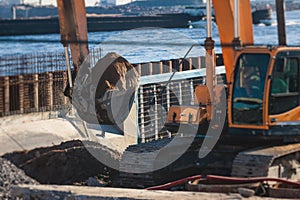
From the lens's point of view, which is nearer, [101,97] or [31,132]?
[31,132]

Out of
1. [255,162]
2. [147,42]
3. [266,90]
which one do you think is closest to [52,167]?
[255,162]

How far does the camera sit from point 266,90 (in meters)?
11.9

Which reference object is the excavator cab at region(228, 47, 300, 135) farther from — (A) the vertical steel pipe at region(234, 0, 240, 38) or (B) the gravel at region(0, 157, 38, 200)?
(B) the gravel at region(0, 157, 38, 200)

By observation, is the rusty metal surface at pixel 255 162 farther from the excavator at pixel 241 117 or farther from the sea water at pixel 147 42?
the sea water at pixel 147 42

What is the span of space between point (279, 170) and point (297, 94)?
130cm

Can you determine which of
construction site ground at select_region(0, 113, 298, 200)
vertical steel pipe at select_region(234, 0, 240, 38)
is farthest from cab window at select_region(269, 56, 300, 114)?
construction site ground at select_region(0, 113, 298, 200)

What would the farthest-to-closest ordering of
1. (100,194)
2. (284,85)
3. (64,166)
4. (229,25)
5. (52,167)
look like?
(64,166) → (52,167) → (229,25) → (284,85) → (100,194)

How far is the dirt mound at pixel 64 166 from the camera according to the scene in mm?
14289

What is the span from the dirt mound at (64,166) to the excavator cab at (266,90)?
3454mm

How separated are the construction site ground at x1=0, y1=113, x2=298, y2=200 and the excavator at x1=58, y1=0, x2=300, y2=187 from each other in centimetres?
102

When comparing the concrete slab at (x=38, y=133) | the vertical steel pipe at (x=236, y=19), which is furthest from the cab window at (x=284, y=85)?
the concrete slab at (x=38, y=133)

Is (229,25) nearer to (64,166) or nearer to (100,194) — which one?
(100,194)

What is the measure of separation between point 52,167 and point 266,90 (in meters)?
4.91

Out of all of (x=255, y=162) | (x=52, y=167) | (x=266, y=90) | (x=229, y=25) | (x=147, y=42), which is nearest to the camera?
(x=255, y=162)
